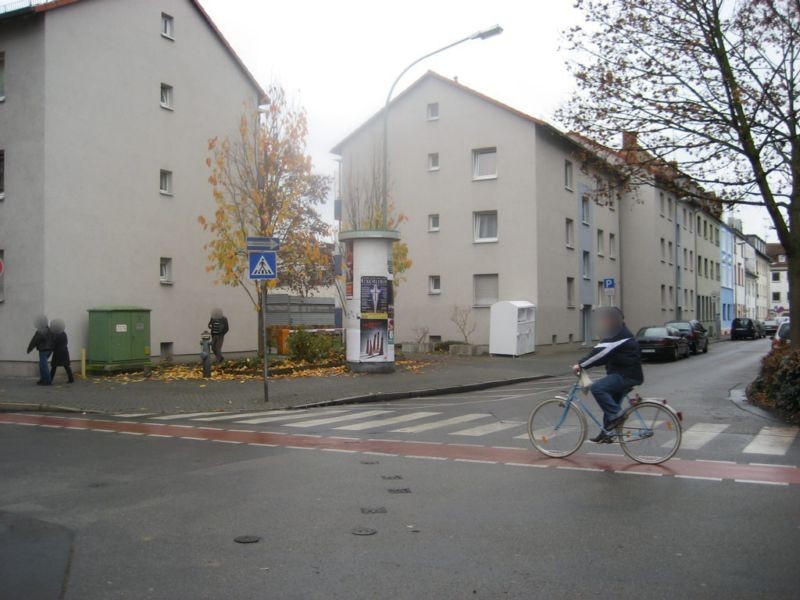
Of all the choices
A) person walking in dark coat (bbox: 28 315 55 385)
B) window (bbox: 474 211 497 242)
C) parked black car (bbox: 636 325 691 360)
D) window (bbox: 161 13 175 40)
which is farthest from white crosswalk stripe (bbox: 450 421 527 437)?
window (bbox: 474 211 497 242)

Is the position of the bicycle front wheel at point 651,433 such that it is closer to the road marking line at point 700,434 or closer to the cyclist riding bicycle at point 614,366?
the cyclist riding bicycle at point 614,366

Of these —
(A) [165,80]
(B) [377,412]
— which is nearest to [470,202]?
(A) [165,80]

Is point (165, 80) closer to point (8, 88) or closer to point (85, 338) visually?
point (8, 88)

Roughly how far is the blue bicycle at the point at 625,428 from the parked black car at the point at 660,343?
21.0 meters

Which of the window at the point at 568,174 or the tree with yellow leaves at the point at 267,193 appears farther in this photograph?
the window at the point at 568,174

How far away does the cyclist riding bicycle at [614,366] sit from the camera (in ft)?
28.5

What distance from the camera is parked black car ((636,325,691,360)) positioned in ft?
97.3

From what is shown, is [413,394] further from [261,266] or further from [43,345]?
[43,345]

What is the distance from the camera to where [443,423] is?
40.0 ft

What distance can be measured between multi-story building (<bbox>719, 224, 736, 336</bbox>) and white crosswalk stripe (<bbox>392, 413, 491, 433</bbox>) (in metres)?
63.9

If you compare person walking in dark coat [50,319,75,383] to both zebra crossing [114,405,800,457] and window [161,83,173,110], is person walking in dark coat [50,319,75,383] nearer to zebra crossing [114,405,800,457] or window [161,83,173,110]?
zebra crossing [114,405,800,457]

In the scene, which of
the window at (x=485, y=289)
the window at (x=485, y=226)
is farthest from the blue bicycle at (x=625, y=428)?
the window at (x=485, y=226)

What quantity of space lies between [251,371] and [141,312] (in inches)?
148

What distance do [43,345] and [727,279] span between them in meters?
71.2
